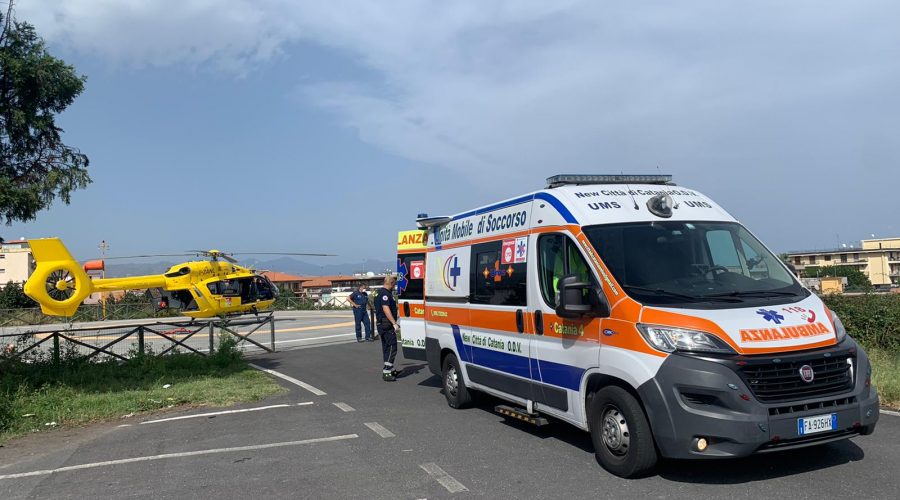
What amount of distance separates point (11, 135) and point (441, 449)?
27.5ft

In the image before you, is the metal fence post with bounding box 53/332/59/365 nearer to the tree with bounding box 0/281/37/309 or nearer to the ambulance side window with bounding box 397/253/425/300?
the ambulance side window with bounding box 397/253/425/300

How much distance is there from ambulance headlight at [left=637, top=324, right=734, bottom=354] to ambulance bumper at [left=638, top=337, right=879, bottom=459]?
71 mm

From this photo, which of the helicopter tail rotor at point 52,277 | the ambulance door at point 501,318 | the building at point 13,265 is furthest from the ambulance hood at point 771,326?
the building at point 13,265

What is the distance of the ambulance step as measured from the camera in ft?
21.7

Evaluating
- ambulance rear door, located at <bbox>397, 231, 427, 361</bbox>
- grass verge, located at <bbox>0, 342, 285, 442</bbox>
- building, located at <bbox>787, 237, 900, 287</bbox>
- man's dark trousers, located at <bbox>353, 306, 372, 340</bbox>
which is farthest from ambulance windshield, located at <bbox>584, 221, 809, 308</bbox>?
Result: building, located at <bbox>787, 237, 900, 287</bbox>

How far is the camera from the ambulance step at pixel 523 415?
21.7 ft

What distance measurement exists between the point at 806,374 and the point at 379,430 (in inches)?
181

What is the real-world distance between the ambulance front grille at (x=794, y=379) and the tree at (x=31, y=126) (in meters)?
9.89

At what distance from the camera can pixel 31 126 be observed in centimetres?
1002

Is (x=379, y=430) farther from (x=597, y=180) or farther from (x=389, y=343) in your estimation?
(x=389, y=343)

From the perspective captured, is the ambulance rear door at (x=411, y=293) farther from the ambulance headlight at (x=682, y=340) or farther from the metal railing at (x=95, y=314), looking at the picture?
the metal railing at (x=95, y=314)

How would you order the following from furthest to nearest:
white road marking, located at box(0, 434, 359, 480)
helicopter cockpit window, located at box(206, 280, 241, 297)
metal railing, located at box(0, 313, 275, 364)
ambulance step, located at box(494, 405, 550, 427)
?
helicopter cockpit window, located at box(206, 280, 241, 297) → metal railing, located at box(0, 313, 275, 364) → ambulance step, located at box(494, 405, 550, 427) → white road marking, located at box(0, 434, 359, 480)

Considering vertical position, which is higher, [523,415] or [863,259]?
[863,259]

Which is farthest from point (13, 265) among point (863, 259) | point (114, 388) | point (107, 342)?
point (863, 259)
